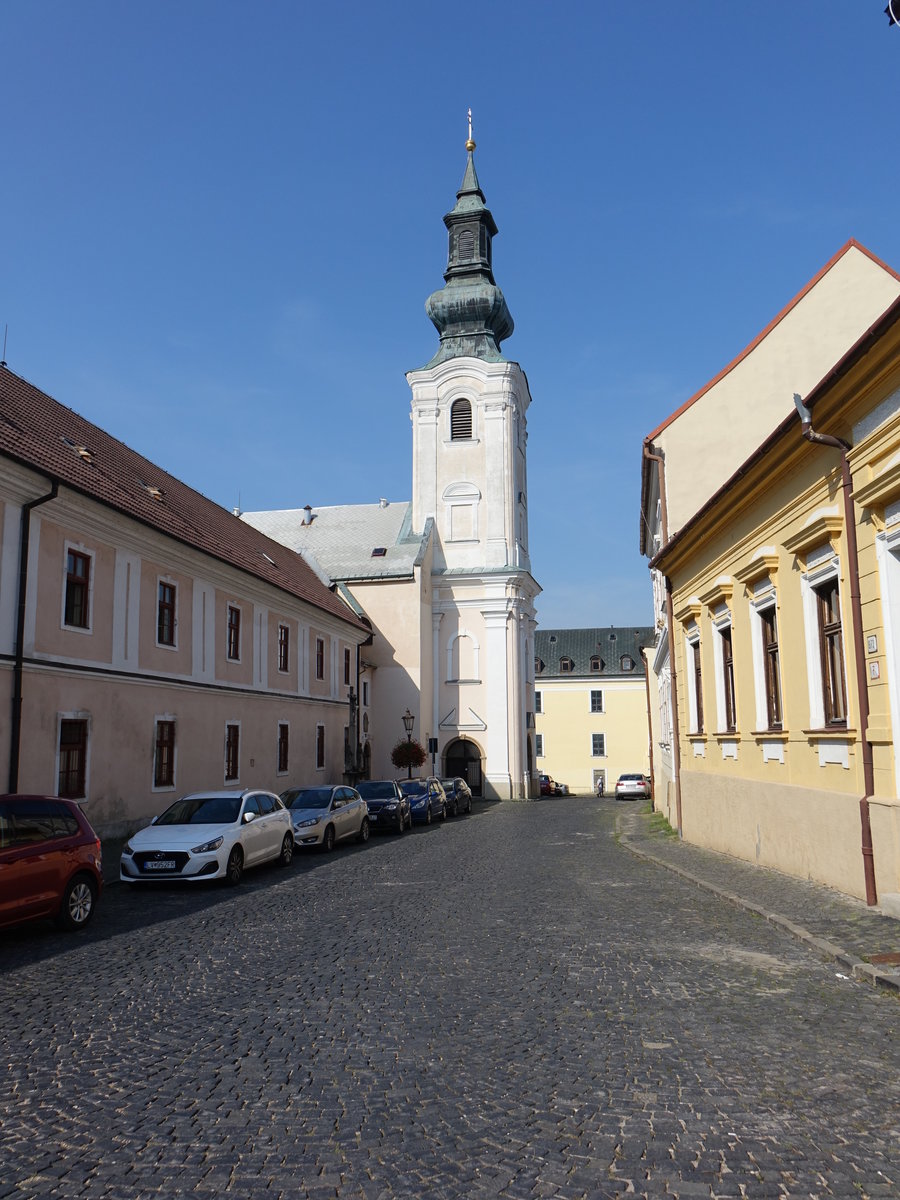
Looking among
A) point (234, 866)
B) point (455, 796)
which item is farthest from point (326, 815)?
point (455, 796)

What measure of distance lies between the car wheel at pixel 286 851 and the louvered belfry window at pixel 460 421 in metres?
37.9

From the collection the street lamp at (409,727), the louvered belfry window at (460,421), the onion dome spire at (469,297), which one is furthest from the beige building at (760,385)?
the onion dome spire at (469,297)

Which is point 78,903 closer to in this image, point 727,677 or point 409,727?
point 727,677

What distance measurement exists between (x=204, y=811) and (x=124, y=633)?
6.95 meters

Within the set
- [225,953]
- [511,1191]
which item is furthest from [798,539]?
[511,1191]

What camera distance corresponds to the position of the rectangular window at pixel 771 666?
14.7 m

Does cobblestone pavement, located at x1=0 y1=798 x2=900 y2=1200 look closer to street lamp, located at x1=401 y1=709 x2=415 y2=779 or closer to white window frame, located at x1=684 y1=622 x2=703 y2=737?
white window frame, located at x1=684 y1=622 x2=703 y2=737

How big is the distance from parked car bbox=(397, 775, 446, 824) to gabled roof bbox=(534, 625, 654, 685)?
132 feet

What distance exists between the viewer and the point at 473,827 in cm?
2925

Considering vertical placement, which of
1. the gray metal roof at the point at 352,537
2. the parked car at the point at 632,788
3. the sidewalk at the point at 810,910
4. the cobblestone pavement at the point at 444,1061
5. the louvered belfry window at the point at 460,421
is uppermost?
the louvered belfry window at the point at 460,421

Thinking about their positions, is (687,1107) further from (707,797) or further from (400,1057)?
(707,797)

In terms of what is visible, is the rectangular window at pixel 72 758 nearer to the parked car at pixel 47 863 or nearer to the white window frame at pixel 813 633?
the parked car at pixel 47 863

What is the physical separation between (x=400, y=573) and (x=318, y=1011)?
4261 centimetres

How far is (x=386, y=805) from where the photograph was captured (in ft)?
85.7
